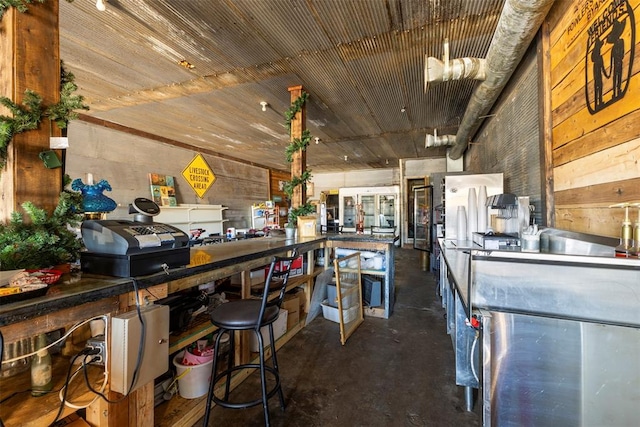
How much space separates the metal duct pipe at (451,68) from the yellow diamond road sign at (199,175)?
582 centimetres

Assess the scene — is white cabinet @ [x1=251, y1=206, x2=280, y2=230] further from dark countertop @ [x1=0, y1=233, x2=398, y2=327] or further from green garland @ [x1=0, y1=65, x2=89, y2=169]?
green garland @ [x1=0, y1=65, x2=89, y2=169]

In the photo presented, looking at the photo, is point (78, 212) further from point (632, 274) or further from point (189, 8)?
point (632, 274)

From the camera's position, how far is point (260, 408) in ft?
5.93

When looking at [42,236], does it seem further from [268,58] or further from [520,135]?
[520,135]

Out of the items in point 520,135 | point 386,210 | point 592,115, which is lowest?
point 386,210

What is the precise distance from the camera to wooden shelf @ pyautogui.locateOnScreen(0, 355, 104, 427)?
102cm

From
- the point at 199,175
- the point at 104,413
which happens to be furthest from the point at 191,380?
the point at 199,175

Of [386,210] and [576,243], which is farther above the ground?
[386,210]

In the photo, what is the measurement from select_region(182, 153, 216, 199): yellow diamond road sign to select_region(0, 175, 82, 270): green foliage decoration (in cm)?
561

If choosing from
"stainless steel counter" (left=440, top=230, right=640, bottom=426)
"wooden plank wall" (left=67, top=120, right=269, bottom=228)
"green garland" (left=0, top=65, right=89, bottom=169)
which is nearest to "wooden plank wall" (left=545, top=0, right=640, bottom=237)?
"stainless steel counter" (left=440, top=230, right=640, bottom=426)

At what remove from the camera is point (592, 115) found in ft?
5.16

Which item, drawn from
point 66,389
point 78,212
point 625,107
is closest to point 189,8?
point 78,212

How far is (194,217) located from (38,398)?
5.88 meters

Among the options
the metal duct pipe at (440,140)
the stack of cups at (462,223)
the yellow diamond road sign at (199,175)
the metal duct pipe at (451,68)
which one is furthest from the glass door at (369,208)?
the metal duct pipe at (451,68)
